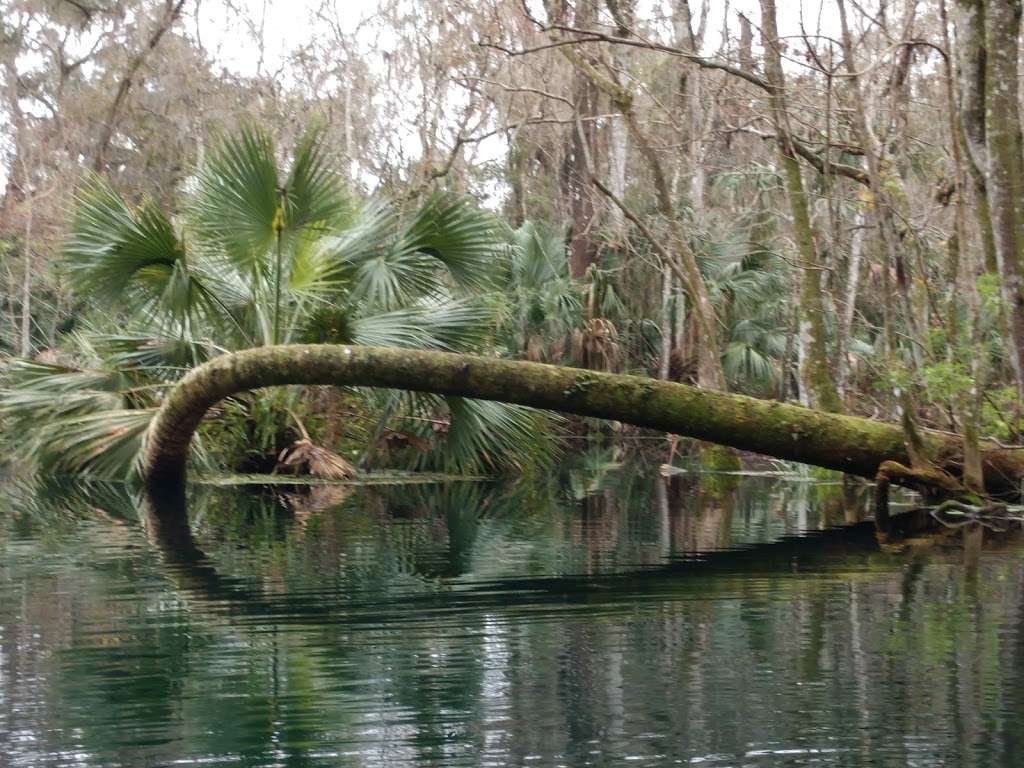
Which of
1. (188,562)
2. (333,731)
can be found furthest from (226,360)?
(333,731)

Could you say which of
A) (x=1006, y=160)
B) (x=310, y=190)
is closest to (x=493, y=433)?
(x=310, y=190)

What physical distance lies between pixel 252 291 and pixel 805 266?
550cm

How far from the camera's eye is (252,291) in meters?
13.0

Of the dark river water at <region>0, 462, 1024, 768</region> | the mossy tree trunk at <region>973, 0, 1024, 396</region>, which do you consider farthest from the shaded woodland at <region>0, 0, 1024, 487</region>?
the dark river water at <region>0, 462, 1024, 768</region>

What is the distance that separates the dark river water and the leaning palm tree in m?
3.70

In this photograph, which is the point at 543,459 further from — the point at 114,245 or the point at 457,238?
the point at 114,245

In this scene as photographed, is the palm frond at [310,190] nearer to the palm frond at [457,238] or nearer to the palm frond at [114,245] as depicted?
the palm frond at [457,238]

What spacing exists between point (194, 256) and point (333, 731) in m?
9.92

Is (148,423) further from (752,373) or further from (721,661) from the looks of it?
(752,373)

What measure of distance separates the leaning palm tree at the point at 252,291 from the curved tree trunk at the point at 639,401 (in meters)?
2.28

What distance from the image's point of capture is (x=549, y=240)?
23.6 metres

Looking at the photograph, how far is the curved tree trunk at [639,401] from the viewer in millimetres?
10055

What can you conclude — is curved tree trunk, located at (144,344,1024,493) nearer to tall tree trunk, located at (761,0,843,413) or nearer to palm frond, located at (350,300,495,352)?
palm frond, located at (350,300,495,352)

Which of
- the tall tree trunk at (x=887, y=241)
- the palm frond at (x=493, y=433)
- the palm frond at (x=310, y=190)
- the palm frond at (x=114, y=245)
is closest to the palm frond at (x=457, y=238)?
the palm frond at (x=310, y=190)
